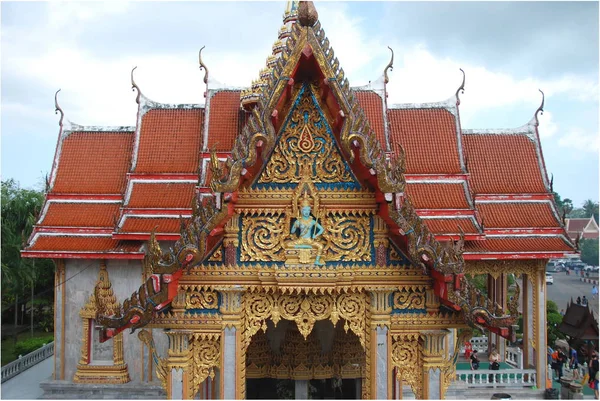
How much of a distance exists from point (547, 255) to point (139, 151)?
14.1m

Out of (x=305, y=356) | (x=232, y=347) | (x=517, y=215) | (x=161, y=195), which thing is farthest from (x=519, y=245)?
(x=232, y=347)

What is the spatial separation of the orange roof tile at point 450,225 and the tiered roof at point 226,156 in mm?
32

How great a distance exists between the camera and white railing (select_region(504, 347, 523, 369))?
18156 mm

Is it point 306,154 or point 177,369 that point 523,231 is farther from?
point 177,369

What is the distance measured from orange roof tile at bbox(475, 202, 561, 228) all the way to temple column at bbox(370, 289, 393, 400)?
10926 millimetres

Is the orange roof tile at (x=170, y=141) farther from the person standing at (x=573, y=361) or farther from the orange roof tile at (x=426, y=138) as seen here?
the person standing at (x=573, y=361)

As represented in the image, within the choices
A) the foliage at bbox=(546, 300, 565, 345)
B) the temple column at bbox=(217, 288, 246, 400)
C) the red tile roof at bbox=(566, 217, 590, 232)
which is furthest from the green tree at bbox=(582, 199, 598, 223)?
the temple column at bbox=(217, 288, 246, 400)

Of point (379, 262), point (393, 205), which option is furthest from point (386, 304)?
point (393, 205)

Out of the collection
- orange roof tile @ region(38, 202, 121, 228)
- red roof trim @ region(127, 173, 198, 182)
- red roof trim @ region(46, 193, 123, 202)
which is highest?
red roof trim @ region(127, 173, 198, 182)

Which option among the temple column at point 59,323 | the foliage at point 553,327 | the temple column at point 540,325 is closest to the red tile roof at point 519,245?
the temple column at point 540,325

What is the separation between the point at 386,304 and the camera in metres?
6.52

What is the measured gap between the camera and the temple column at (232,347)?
6.44m

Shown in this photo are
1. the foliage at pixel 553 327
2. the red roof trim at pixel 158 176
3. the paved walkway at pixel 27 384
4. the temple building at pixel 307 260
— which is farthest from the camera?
the foliage at pixel 553 327

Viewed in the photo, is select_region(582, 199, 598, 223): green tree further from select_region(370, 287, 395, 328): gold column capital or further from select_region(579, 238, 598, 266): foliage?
select_region(370, 287, 395, 328): gold column capital
